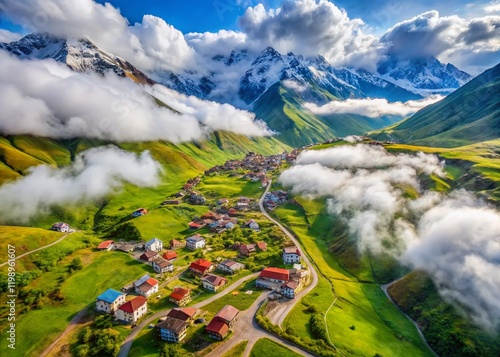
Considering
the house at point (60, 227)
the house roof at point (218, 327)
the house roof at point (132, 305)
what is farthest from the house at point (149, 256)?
the house at point (60, 227)

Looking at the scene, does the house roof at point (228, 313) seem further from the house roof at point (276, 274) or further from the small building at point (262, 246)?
the small building at point (262, 246)

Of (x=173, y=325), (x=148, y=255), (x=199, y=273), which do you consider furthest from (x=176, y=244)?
(x=173, y=325)

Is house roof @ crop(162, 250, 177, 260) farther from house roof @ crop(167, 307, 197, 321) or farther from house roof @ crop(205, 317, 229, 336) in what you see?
house roof @ crop(205, 317, 229, 336)

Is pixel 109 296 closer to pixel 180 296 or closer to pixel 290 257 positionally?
pixel 180 296

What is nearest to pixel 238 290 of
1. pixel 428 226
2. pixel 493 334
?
pixel 493 334

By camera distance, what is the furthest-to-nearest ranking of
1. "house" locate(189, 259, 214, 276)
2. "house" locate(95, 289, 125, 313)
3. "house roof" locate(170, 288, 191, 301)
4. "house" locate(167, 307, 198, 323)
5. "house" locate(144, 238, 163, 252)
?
"house" locate(144, 238, 163, 252)
"house" locate(189, 259, 214, 276)
"house roof" locate(170, 288, 191, 301)
"house" locate(95, 289, 125, 313)
"house" locate(167, 307, 198, 323)

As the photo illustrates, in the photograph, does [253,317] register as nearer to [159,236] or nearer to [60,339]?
[60,339]

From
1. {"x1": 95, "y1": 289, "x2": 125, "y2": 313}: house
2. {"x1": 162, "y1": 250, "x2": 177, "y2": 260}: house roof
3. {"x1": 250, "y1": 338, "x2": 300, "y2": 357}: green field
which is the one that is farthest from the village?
{"x1": 250, "y1": 338, "x2": 300, "y2": 357}: green field
